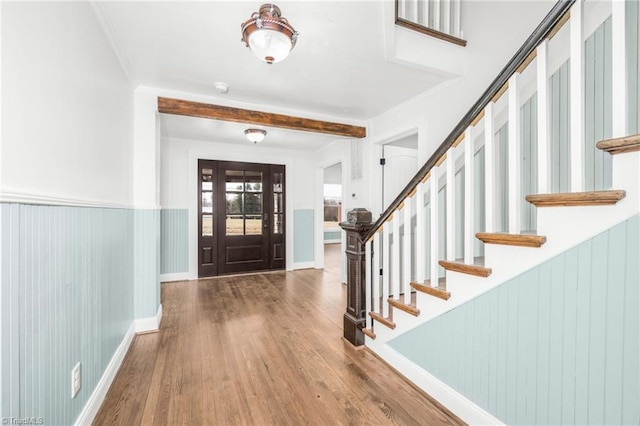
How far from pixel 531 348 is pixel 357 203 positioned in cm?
308

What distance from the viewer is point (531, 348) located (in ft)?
4.16

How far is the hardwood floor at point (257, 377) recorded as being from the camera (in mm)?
1613

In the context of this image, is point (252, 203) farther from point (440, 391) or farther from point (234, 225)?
point (440, 391)

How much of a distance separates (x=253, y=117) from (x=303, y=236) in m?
2.89

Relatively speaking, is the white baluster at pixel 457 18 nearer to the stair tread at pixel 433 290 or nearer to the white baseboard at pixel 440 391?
the stair tread at pixel 433 290

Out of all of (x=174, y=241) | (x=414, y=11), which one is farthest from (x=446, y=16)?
(x=174, y=241)

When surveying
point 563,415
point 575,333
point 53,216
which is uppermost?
point 53,216

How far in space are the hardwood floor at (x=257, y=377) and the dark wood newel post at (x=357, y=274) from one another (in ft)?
0.53

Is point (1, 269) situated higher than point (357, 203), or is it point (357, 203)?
point (357, 203)

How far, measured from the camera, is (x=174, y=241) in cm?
471

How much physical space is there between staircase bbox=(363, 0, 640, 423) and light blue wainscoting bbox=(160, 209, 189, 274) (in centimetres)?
362

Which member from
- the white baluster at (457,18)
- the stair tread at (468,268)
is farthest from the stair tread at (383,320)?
the white baluster at (457,18)

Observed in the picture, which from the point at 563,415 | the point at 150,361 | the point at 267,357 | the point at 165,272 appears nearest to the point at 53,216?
the point at 150,361

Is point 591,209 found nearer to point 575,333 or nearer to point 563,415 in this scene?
point 575,333
